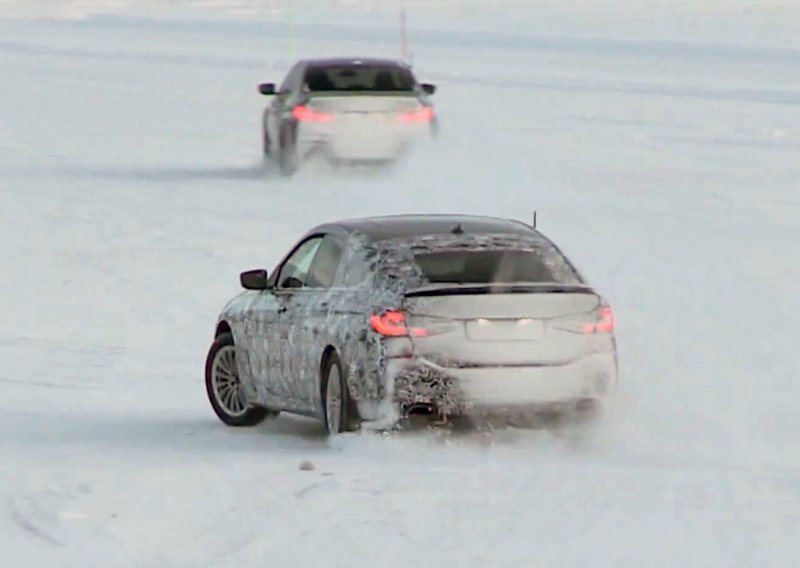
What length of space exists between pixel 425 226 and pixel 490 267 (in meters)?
0.64

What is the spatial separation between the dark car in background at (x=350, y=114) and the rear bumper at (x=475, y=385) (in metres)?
13.4

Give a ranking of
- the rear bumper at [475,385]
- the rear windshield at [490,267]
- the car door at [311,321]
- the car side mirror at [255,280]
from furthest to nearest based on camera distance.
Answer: the car side mirror at [255,280] < the car door at [311,321] < the rear windshield at [490,267] < the rear bumper at [475,385]

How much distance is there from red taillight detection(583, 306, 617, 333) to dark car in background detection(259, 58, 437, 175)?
13124 millimetres

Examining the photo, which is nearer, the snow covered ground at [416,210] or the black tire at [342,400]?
the snow covered ground at [416,210]

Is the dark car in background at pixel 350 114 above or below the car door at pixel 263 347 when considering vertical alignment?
below

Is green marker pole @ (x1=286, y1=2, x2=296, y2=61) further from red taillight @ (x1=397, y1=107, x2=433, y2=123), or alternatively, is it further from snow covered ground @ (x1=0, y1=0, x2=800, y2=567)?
red taillight @ (x1=397, y1=107, x2=433, y2=123)

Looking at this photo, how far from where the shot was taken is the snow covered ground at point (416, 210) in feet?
27.9

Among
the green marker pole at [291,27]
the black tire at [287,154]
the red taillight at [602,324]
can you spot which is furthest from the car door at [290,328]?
the green marker pole at [291,27]

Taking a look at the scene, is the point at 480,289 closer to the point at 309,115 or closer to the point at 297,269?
the point at 297,269

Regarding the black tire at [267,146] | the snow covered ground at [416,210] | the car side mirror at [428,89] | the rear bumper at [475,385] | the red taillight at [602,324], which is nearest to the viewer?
the snow covered ground at [416,210]

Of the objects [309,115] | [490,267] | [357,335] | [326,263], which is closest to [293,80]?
[309,115]

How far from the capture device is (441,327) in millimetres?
10695

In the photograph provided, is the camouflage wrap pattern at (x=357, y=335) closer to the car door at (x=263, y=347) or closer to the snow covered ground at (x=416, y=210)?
the car door at (x=263, y=347)

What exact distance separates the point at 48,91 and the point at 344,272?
106 ft
